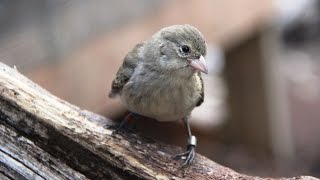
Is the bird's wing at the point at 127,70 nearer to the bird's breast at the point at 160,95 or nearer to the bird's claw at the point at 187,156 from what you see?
the bird's breast at the point at 160,95

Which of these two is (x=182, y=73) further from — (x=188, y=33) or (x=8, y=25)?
(x=8, y=25)

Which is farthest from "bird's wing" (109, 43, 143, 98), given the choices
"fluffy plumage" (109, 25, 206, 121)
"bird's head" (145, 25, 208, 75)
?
"bird's head" (145, 25, 208, 75)

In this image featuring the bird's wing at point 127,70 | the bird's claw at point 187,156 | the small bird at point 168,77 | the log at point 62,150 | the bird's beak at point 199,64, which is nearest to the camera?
the log at point 62,150

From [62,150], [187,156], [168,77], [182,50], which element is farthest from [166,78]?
[62,150]

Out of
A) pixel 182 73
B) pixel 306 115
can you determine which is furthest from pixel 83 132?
pixel 306 115

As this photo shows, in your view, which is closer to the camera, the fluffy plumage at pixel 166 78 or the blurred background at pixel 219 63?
the fluffy plumage at pixel 166 78

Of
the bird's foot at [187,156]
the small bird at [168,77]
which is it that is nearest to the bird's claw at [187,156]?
the bird's foot at [187,156]

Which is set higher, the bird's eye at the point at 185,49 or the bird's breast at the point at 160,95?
the bird's eye at the point at 185,49
